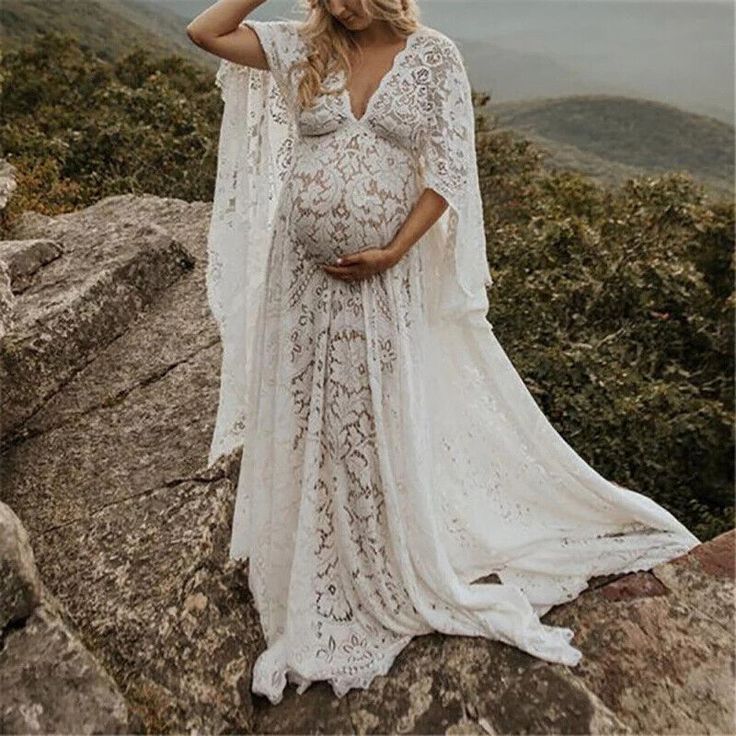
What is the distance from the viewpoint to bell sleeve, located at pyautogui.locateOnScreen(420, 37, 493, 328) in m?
2.53

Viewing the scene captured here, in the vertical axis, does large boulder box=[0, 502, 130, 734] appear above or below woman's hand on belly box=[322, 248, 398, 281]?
below

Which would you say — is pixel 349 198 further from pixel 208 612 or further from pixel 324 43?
pixel 208 612

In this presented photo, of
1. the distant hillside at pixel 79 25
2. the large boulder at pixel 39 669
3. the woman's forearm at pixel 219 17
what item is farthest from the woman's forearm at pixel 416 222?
the distant hillside at pixel 79 25

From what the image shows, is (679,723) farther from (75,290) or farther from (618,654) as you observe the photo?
(75,290)

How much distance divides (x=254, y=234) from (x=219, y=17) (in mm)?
Answer: 759

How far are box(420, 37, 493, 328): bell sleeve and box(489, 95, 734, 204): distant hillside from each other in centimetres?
5554

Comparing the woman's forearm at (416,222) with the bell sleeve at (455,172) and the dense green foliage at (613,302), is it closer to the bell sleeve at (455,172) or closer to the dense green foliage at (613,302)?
the bell sleeve at (455,172)

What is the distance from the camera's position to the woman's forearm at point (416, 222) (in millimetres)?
2555

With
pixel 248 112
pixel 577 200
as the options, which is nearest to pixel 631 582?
pixel 248 112

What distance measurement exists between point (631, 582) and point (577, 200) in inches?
294

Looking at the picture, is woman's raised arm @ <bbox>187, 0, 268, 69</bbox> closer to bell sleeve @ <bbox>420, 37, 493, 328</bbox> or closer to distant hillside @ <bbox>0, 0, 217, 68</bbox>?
bell sleeve @ <bbox>420, 37, 493, 328</bbox>

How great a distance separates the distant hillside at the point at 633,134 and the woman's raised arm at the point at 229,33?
5560 cm

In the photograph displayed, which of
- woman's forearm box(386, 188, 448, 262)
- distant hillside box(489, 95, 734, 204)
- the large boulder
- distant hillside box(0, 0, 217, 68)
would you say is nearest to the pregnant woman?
woman's forearm box(386, 188, 448, 262)

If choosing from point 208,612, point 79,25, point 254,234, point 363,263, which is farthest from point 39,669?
point 79,25
